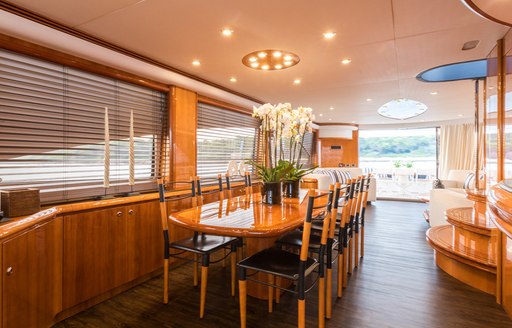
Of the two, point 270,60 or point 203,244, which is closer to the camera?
point 203,244

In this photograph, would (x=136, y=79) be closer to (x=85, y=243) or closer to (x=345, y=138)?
(x=85, y=243)

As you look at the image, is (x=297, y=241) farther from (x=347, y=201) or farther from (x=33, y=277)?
(x=33, y=277)

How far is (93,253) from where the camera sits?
7.54ft

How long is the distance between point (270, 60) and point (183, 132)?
4.60 feet

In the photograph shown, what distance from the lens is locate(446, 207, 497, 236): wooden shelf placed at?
9.01ft

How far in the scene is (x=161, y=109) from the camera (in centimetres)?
340

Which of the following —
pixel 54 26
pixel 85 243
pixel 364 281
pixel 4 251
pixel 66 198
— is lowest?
pixel 364 281

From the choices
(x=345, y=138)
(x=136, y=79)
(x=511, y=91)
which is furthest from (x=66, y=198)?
(x=345, y=138)


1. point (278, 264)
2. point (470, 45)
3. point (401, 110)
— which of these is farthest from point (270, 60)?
point (401, 110)

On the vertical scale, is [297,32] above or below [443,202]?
above

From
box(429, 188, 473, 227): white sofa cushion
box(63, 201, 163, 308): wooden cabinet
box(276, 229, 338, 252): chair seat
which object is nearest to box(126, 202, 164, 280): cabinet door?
box(63, 201, 163, 308): wooden cabinet

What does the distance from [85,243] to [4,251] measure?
0.82m

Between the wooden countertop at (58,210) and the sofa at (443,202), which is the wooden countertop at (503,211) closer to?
the wooden countertop at (58,210)

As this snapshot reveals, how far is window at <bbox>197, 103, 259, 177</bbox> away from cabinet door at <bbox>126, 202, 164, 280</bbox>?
4.04 feet
